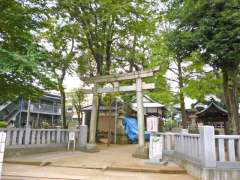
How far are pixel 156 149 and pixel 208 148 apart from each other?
283 centimetres

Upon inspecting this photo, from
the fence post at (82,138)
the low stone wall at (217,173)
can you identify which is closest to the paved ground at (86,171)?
the low stone wall at (217,173)

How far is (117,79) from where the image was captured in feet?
39.7

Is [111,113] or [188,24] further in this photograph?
[111,113]

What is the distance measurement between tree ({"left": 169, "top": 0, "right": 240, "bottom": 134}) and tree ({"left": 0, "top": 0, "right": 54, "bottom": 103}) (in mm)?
4713

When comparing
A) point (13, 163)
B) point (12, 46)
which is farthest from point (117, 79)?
point (13, 163)

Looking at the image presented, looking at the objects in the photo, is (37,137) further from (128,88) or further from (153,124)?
(153,124)

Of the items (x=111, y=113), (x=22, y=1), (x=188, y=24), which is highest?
(x=22, y=1)

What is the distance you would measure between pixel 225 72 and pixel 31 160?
23.3 feet

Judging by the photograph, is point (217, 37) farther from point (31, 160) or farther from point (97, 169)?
point (31, 160)

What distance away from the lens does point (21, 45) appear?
335 inches

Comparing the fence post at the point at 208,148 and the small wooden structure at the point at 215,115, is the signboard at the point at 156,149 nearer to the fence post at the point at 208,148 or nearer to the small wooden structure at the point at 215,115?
the fence post at the point at 208,148

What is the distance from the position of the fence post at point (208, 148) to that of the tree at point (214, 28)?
2325 mm

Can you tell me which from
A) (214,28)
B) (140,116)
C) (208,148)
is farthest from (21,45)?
(208,148)

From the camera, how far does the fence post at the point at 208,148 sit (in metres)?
5.85
